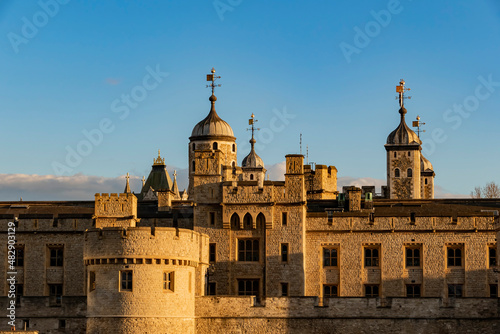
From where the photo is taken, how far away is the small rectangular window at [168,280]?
55594 mm

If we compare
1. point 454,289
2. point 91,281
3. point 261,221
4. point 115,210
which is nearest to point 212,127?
point 115,210

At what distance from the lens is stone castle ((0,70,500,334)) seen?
192 ft

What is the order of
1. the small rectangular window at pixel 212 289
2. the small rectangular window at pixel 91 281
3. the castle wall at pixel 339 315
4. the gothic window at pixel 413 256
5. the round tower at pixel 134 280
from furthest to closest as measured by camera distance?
the gothic window at pixel 413 256 < the small rectangular window at pixel 212 289 < the castle wall at pixel 339 315 < the small rectangular window at pixel 91 281 < the round tower at pixel 134 280

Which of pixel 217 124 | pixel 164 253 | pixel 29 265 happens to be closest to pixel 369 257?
pixel 164 253

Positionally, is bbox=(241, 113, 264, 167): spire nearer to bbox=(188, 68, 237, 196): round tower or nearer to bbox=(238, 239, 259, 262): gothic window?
bbox=(188, 68, 237, 196): round tower

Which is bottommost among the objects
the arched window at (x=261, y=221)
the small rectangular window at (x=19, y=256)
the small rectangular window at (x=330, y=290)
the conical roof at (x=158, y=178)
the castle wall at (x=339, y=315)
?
the castle wall at (x=339, y=315)

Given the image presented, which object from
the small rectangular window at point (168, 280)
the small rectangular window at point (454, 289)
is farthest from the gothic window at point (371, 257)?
the small rectangular window at point (168, 280)

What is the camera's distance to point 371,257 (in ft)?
219

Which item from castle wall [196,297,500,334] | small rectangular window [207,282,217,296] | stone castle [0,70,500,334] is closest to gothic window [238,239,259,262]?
stone castle [0,70,500,334]

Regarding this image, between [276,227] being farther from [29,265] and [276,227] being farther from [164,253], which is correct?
[29,265]

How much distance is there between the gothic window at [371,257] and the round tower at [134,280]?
51.0 ft

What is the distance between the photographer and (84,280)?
6675cm

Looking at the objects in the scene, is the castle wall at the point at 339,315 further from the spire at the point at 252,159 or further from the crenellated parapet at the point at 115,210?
the spire at the point at 252,159

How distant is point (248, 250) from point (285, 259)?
8.01 ft
